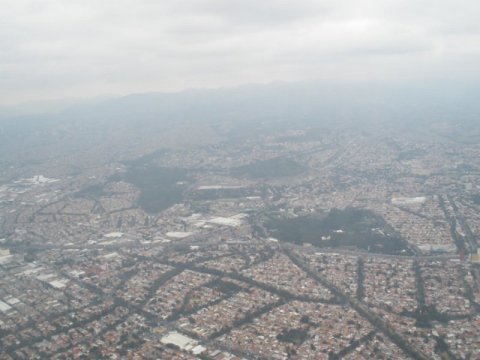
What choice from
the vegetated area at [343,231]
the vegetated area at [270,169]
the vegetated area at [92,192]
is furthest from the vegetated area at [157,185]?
the vegetated area at [343,231]

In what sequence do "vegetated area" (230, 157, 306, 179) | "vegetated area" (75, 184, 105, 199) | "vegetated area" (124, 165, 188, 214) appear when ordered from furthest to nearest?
1. "vegetated area" (230, 157, 306, 179)
2. "vegetated area" (75, 184, 105, 199)
3. "vegetated area" (124, 165, 188, 214)

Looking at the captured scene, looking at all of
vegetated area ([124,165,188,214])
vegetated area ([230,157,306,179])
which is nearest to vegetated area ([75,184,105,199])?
vegetated area ([124,165,188,214])

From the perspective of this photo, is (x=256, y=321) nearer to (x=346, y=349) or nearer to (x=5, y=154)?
(x=346, y=349)

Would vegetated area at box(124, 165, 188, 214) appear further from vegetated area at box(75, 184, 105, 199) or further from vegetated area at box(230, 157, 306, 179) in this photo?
vegetated area at box(230, 157, 306, 179)

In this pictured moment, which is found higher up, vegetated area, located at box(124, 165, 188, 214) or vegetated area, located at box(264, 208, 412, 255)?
vegetated area, located at box(124, 165, 188, 214)

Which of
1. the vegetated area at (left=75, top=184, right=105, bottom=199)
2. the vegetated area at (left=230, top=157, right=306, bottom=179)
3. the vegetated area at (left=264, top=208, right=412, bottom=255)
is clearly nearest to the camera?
the vegetated area at (left=264, top=208, right=412, bottom=255)

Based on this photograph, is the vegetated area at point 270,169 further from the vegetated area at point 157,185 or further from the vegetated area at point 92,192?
the vegetated area at point 92,192

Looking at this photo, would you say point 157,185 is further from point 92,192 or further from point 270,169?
point 270,169

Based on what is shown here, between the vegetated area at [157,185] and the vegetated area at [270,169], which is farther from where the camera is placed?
the vegetated area at [270,169]
